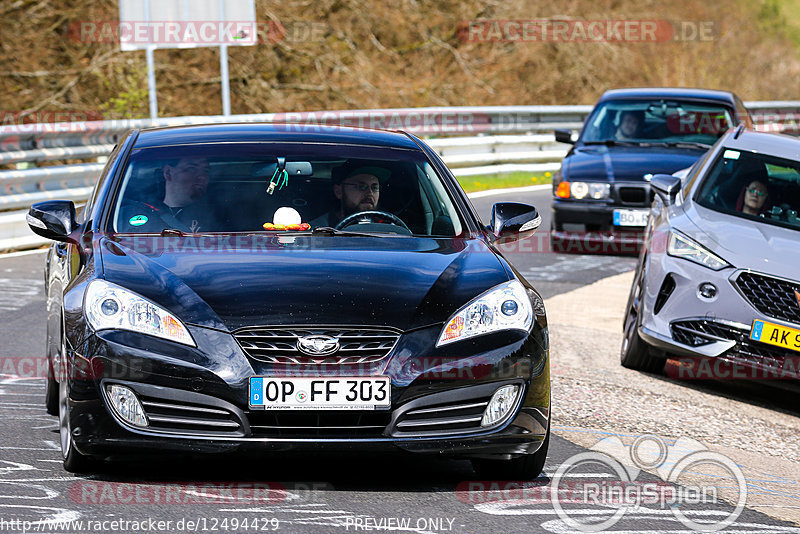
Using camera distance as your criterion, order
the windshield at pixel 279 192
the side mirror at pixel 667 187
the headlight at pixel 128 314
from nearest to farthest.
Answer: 1. the headlight at pixel 128 314
2. the windshield at pixel 279 192
3. the side mirror at pixel 667 187

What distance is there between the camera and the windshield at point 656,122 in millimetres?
15727

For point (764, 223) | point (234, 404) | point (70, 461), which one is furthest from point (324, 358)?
point (764, 223)

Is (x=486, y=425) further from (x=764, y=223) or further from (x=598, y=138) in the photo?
(x=598, y=138)

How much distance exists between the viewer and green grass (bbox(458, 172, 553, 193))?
21.7 meters

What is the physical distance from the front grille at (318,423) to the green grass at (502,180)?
51.7ft

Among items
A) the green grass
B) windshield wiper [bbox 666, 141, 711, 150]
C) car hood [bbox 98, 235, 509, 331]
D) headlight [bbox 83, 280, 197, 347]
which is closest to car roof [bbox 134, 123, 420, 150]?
car hood [bbox 98, 235, 509, 331]

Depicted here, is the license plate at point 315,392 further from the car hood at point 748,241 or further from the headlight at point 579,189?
the headlight at point 579,189

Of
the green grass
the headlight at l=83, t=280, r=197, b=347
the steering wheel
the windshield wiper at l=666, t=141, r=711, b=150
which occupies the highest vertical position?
the steering wheel

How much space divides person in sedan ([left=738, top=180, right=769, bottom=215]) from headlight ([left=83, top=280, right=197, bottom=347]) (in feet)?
15.9

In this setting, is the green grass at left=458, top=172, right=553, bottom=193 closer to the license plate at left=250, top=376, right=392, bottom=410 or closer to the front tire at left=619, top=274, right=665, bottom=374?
the front tire at left=619, top=274, right=665, bottom=374

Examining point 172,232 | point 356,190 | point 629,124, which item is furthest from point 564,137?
point 172,232

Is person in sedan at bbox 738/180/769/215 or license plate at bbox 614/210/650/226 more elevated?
person in sedan at bbox 738/180/769/215

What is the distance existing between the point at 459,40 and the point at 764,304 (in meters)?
24.9

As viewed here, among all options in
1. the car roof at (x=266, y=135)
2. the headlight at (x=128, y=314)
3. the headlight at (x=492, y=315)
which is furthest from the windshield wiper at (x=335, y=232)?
the headlight at (x=128, y=314)
